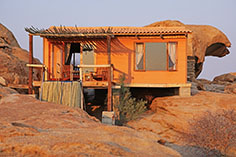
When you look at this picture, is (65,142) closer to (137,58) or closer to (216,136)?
(216,136)

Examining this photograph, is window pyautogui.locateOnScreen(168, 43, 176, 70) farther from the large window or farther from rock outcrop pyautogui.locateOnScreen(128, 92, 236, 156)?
rock outcrop pyautogui.locateOnScreen(128, 92, 236, 156)

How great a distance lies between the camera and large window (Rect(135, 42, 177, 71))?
11344mm

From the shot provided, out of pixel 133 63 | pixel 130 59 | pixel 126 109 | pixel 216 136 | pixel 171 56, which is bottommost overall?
pixel 216 136

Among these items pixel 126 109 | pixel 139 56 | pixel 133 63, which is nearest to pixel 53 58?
pixel 133 63

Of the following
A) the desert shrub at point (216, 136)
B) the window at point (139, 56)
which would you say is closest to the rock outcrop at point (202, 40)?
the window at point (139, 56)

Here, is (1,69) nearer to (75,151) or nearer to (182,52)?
(182,52)

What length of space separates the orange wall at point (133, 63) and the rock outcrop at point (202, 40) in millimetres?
9628

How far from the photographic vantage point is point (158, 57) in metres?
11.4

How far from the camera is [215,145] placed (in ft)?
22.0

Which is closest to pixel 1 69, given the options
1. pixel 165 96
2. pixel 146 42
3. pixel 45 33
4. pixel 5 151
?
pixel 45 33

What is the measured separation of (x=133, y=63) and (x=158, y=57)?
134 centimetres

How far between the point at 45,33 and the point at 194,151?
7769mm

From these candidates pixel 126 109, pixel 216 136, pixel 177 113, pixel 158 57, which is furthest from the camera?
pixel 158 57

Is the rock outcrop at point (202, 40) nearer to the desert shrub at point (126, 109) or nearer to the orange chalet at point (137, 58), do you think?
the orange chalet at point (137, 58)
